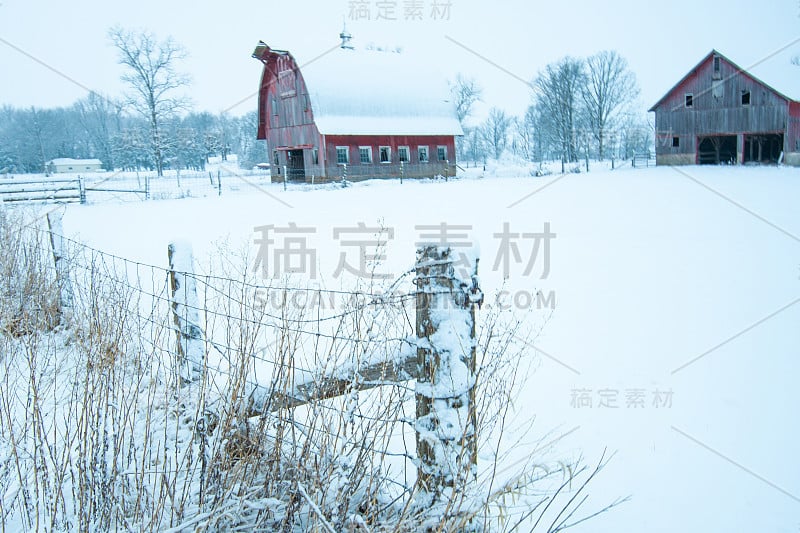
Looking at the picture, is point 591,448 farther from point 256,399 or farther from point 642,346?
point 256,399

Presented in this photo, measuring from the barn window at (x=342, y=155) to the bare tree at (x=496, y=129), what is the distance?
5023cm

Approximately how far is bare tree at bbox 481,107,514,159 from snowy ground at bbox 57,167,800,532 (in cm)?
6385

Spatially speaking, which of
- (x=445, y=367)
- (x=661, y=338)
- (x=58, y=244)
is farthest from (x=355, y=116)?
(x=445, y=367)

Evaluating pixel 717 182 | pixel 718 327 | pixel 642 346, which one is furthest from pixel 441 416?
pixel 717 182

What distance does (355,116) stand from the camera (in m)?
27.4

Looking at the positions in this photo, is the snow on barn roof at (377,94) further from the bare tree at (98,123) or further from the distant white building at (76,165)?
the distant white building at (76,165)

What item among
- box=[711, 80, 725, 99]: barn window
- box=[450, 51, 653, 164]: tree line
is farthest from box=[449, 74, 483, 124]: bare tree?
box=[711, 80, 725, 99]: barn window

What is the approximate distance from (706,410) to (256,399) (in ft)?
11.4

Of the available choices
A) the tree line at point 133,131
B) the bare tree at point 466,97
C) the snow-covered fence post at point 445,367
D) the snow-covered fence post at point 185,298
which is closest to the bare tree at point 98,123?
the tree line at point 133,131

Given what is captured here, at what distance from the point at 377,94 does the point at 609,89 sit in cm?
3494

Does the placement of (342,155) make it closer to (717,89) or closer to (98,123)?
(717,89)

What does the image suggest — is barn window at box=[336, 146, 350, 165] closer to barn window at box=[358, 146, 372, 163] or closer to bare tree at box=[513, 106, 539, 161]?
barn window at box=[358, 146, 372, 163]

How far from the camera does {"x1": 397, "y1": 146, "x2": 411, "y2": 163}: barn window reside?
95.8 ft

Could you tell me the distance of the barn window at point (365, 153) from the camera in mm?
27917
